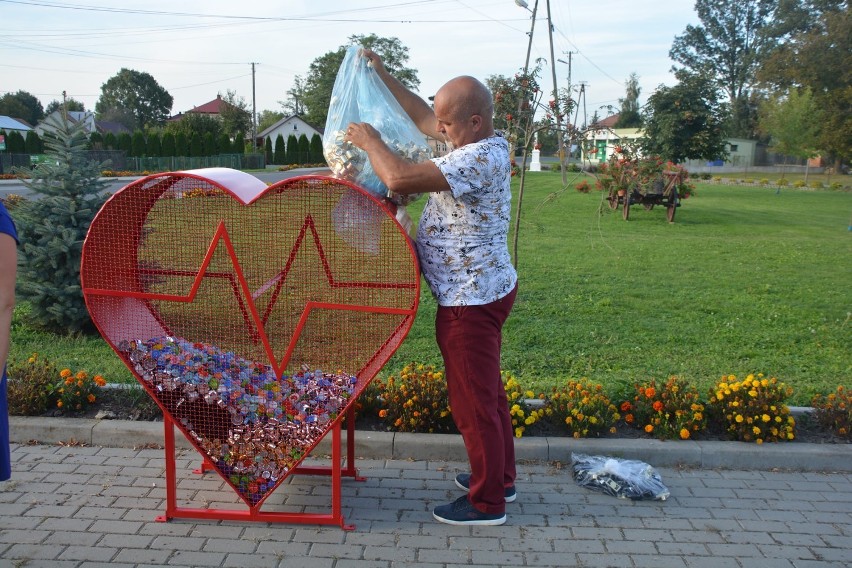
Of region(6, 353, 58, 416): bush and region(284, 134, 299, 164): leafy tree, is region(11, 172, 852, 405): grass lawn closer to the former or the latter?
region(6, 353, 58, 416): bush

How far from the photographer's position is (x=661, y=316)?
Answer: 7305 millimetres

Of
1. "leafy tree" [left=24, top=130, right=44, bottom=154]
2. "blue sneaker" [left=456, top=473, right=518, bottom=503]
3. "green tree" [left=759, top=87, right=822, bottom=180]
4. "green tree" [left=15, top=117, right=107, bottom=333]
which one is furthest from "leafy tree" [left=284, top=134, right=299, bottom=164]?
"blue sneaker" [left=456, top=473, right=518, bottom=503]

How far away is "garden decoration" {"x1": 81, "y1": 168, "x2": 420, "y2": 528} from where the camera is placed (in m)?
3.15

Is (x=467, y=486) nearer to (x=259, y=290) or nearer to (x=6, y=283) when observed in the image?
(x=259, y=290)

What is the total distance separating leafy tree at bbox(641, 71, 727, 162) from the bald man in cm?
3533

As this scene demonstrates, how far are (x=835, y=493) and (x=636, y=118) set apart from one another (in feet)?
192

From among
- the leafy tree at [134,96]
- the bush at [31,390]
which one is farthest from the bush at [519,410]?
the leafy tree at [134,96]

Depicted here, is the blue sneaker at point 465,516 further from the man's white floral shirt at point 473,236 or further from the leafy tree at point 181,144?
the leafy tree at point 181,144

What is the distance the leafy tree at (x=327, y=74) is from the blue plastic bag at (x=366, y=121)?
1963 inches

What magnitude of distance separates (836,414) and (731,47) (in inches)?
3127

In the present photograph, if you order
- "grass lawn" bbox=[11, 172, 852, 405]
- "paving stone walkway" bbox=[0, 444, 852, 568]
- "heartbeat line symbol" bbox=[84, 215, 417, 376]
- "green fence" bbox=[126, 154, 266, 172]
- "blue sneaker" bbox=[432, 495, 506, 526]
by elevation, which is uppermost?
"green fence" bbox=[126, 154, 266, 172]

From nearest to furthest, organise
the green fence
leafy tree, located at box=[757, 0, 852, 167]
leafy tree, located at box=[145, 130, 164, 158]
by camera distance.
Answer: the green fence
leafy tree, located at box=[145, 130, 164, 158]
leafy tree, located at box=[757, 0, 852, 167]

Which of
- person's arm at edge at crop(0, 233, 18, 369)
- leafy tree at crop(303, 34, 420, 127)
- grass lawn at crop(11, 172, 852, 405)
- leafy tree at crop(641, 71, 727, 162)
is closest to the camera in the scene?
person's arm at edge at crop(0, 233, 18, 369)

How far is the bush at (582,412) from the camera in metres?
4.14
